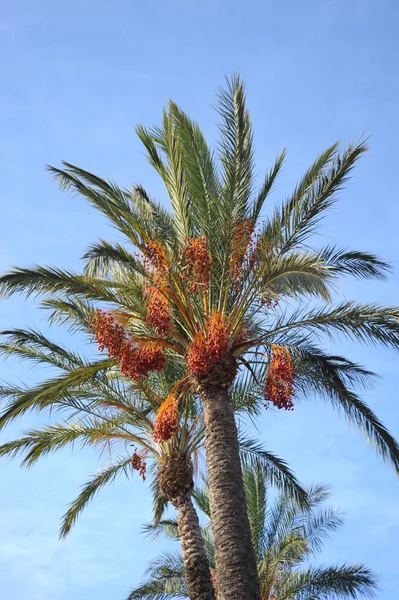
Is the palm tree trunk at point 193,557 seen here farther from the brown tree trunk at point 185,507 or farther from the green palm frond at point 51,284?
the green palm frond at point 51,284

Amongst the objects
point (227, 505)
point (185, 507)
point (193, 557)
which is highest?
point (185, 507)

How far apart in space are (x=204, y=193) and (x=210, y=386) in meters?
3.48

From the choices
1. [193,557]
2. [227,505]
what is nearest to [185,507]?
[193,557]

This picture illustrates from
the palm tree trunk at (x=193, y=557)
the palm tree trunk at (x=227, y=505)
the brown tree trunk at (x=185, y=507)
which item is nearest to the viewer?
the palm tree trunk at (x=227, y=505)

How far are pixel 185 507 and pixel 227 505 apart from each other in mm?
3898

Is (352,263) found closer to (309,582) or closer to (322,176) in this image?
(322,176)

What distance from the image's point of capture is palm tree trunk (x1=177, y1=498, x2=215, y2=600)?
14773mm

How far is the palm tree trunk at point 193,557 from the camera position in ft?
48.5

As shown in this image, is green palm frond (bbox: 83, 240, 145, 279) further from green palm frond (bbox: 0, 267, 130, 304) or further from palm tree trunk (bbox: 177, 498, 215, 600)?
palm tree trunk (bbox: 177, 498, 215, 600)

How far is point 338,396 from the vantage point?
15.1 metres

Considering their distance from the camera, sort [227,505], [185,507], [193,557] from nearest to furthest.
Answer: [227,505]
[193,557]
[185,507]

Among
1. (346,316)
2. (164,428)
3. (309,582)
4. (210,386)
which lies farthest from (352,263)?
(309,582)

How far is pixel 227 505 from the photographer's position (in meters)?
11.8

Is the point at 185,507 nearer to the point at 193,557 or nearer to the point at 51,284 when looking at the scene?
the point at 193,557
